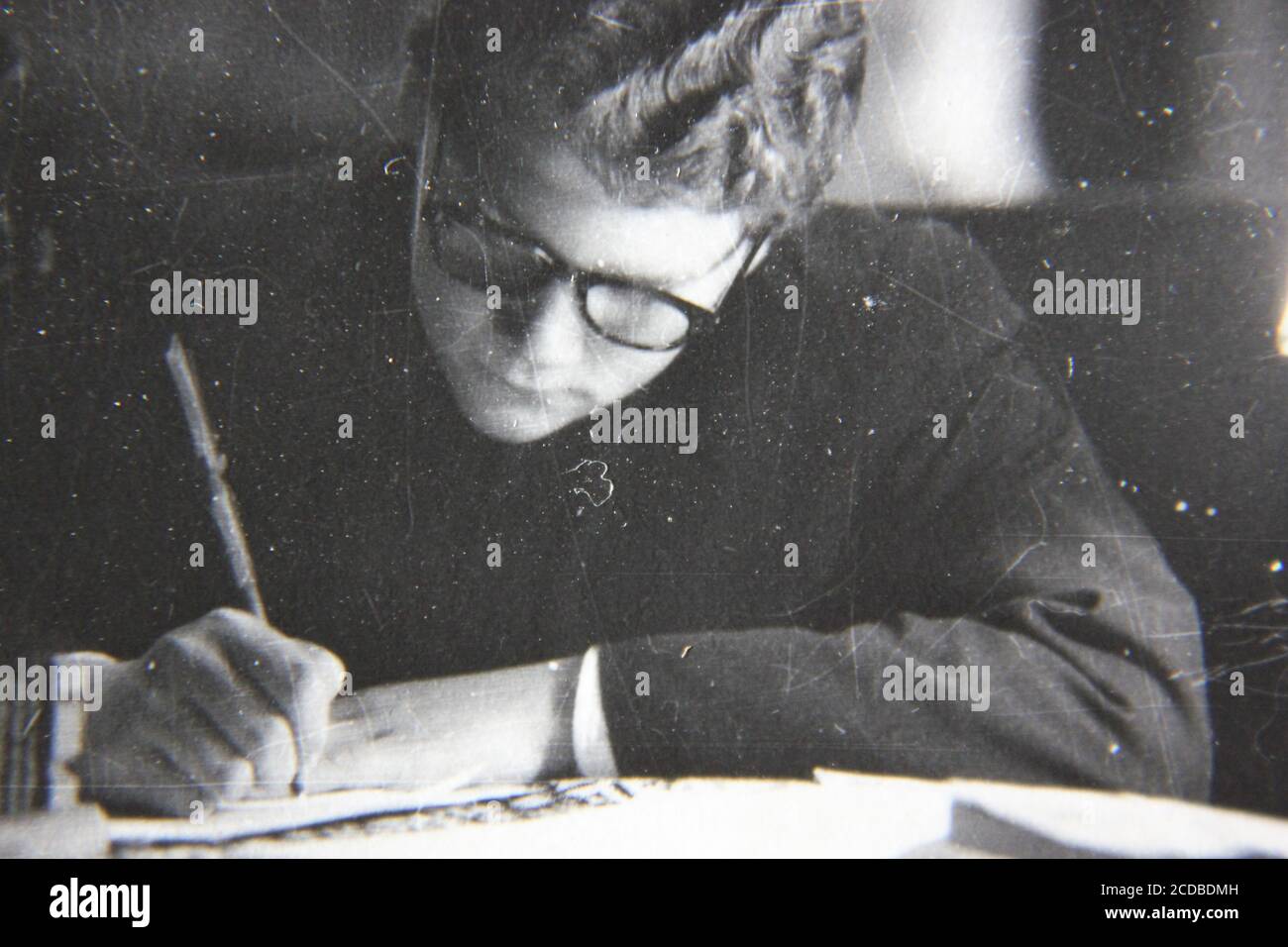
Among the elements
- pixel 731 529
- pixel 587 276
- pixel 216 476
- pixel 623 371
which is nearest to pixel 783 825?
pixel 731 529

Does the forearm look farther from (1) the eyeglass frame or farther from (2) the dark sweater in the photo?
(1) the eyeglass frame

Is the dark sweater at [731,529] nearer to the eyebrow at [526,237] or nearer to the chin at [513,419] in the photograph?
the chin at [513,419]

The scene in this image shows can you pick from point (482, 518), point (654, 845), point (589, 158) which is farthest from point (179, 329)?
point (654, 845)

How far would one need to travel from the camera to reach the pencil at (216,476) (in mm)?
1225

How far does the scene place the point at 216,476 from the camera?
123 centimetres

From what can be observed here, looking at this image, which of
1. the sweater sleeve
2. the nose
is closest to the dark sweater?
the sweater sleeve

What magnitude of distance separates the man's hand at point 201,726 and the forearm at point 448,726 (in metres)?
0.04

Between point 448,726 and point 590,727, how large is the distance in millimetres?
200

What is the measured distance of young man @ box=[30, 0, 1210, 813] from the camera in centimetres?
120

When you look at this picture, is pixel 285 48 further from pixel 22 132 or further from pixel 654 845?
pixel 654 845

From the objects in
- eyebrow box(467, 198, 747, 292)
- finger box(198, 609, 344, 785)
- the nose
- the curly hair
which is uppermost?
the curly hair

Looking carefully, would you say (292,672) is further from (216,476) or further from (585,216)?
(585,216)
